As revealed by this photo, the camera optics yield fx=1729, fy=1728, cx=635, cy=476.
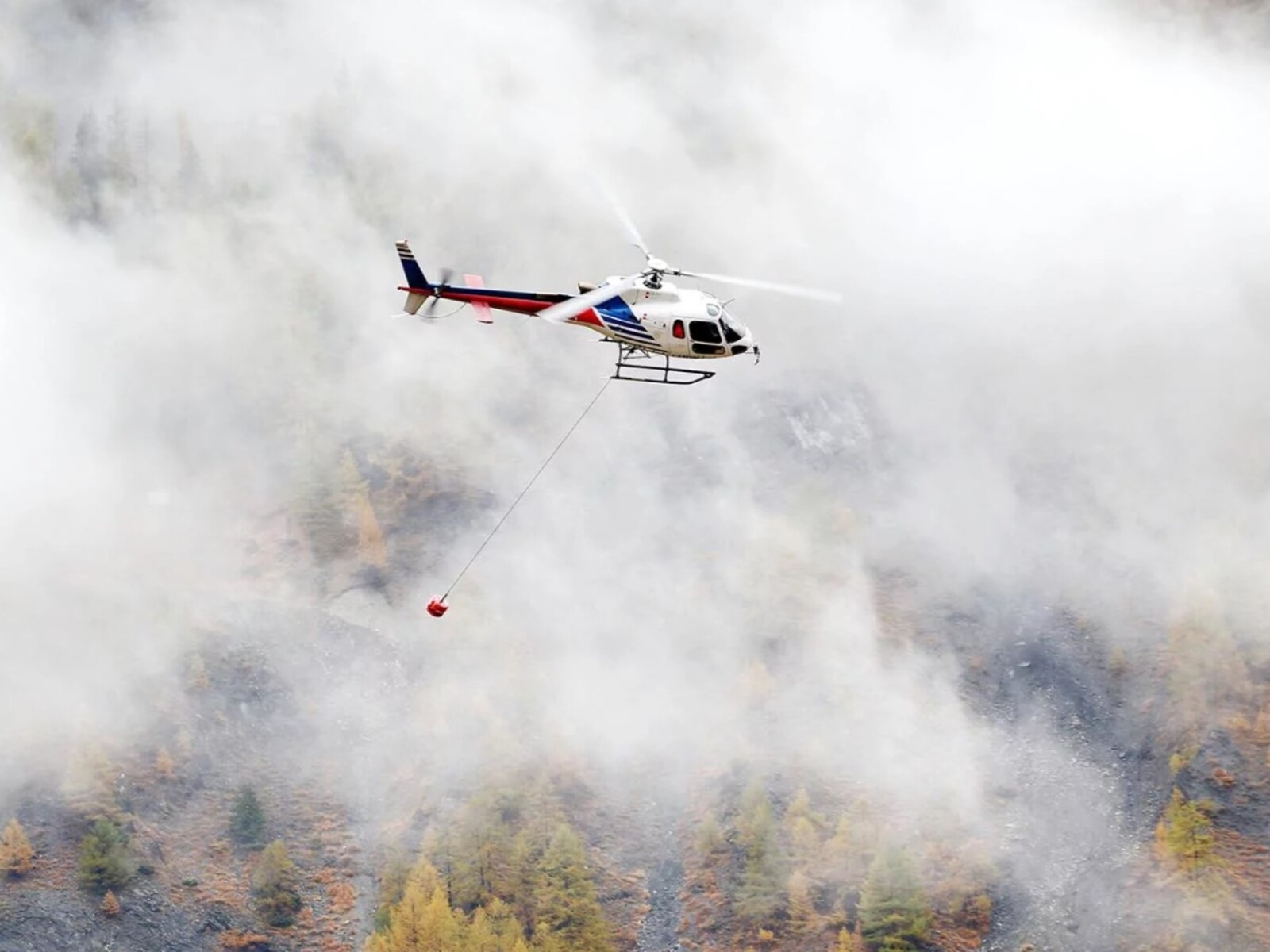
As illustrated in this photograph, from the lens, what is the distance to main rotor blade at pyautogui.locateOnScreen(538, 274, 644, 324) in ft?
191

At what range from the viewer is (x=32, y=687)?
311 ft

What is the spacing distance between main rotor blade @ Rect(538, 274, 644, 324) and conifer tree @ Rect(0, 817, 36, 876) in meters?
40.6

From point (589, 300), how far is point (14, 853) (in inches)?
1667

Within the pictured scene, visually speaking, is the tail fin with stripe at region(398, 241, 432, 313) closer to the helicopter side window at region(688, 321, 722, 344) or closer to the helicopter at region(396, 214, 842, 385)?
the helicopter at region(396, 214, 842, 385)

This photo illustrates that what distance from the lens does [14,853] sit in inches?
3182

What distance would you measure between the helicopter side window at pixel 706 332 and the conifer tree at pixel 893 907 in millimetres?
31628

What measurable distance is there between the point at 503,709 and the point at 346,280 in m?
46.7

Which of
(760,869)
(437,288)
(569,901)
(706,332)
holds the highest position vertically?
(437,288)

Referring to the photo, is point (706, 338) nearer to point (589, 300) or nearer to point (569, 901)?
point (589, 300)

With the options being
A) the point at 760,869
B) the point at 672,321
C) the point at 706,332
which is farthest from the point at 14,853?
the point at 706,332

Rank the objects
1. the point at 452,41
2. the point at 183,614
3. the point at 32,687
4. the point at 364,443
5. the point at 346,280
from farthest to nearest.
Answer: the point at 452,41 → the point at 346,280 → the point at 364,443 → the point at 183,614 → the point at 32,687

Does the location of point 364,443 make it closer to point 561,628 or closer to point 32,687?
point 561,628

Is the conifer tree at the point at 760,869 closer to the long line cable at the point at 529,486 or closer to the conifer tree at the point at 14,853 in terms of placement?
the long line cable at the point at 529,486

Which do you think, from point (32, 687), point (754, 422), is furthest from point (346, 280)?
point (32, 687)
